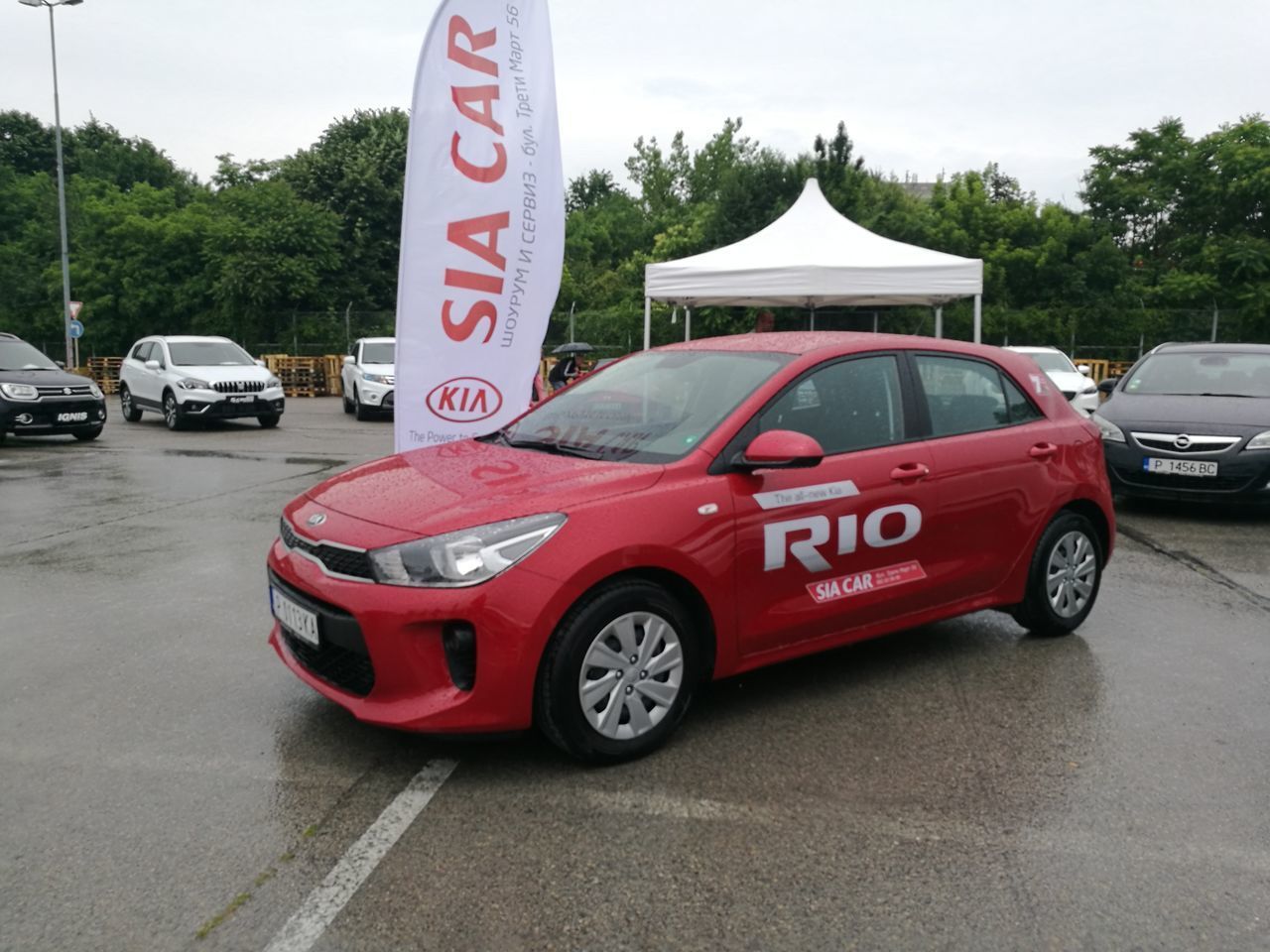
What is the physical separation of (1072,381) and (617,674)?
1395cm

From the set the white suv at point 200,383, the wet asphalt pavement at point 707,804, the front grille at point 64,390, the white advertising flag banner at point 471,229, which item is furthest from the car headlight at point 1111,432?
the front grille at point 64,390

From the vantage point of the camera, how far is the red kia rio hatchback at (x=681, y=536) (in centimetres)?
338

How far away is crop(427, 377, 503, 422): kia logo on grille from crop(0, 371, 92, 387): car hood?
10167 mm

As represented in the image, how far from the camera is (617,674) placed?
354cm

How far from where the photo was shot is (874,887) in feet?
9.29

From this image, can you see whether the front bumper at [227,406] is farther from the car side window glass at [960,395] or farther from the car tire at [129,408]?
the car side window glass at [960,395]

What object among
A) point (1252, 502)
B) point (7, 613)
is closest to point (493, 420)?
point (7, 613)

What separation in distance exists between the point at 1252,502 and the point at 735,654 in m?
6.37

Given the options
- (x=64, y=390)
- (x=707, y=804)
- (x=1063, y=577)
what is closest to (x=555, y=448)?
(x=707, y=804)

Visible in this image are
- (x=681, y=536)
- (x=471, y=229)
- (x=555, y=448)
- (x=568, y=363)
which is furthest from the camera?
(x=568, y=363)

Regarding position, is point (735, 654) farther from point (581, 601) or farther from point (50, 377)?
point (50, 377)

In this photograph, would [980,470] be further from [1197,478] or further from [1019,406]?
[1197,478]

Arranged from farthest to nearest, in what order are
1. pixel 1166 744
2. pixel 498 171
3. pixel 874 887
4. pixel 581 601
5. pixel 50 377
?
pixel 50 377, pixel 498 171, pixel 1166 744, pixel 581 601, pixel 874 887

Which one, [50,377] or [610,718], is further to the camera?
[50,377]
